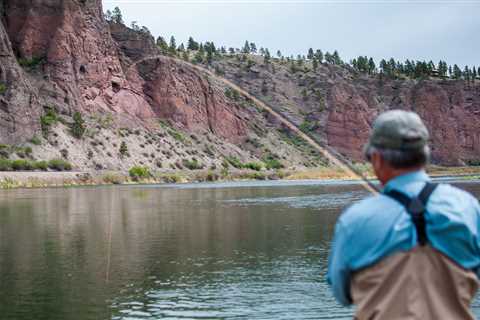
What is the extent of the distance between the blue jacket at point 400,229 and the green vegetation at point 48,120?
308 feet

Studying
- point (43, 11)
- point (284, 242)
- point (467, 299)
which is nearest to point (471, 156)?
point (43, 11)

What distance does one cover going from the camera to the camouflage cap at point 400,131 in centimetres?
407

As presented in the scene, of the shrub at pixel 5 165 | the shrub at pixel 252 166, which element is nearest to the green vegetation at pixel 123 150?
the shrub at pixel 5 165

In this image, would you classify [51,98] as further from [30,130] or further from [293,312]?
[293,312]

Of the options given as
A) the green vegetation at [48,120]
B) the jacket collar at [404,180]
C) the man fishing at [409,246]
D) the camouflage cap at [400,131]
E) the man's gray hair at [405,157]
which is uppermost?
the green vegetation at [48,120]

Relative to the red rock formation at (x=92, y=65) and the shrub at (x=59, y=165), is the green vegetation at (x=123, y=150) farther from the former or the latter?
the shrub at (x=59, y=165)

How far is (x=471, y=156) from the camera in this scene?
17338 centimetres

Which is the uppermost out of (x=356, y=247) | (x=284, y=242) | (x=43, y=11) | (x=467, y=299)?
(x=43, y=11)

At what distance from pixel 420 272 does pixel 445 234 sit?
0.24 meters

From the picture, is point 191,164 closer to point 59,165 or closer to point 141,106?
point 141,106

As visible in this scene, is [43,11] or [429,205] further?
[43,11]

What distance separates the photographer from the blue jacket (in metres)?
3.90

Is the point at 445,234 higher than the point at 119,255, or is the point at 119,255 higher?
the point at 445,234

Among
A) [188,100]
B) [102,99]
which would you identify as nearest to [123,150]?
[102,99]
